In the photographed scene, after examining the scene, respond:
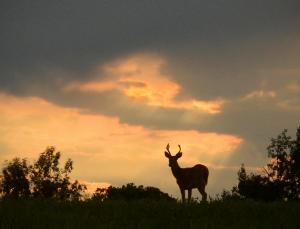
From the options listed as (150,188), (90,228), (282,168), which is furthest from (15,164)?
(90,228)

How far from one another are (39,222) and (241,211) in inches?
279

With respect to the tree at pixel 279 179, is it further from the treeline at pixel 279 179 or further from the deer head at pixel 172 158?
the deer head at pixel 172 158

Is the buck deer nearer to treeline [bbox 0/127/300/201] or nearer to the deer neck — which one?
the deer neck

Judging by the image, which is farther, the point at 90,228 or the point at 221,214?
the point at 221,214

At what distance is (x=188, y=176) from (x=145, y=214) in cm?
1489

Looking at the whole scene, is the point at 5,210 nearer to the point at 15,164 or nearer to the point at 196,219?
the point at 196,219

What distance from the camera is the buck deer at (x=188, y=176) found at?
33.8 m

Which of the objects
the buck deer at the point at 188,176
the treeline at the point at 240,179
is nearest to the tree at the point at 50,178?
the treeline at the point at 240,179

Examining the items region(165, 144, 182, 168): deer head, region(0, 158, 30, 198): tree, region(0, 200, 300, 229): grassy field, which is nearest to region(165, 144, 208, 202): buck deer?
region(165, 144, 182, 168): deer head

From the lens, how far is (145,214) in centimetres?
1941

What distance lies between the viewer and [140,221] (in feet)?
58.2

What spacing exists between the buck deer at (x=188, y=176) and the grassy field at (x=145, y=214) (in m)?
11.5

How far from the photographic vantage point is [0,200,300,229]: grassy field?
17016 mm

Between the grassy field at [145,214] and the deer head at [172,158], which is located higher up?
the deer head at [172,158]
